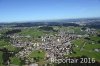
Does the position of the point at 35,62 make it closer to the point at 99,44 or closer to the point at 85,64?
the point at 85,64

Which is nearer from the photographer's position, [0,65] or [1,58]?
[0,65]

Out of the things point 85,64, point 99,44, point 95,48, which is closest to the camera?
point 85,64

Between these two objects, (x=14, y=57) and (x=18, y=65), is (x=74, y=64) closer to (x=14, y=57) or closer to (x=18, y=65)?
(x=18, y=65)

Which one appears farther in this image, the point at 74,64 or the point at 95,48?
the point at 95,48

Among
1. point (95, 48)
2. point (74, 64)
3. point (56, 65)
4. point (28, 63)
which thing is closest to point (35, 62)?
point (28, 63)

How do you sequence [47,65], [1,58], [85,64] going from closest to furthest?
1. [85,64]
2. [47,65]
3. [1,58]

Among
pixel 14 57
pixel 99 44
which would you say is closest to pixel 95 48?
pixel 99 44

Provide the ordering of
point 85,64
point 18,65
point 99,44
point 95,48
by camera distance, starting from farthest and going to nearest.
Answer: point 99,44 < point 95,48 < point 18,65 < point 85,64

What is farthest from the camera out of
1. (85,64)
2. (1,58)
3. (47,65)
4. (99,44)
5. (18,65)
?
(99,44)
